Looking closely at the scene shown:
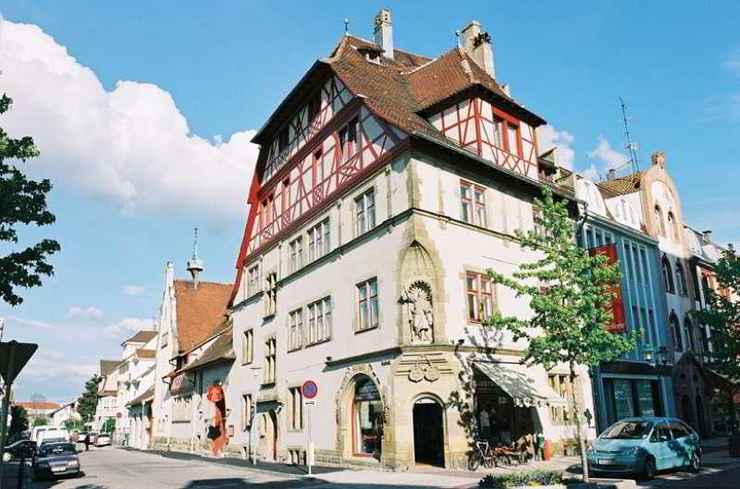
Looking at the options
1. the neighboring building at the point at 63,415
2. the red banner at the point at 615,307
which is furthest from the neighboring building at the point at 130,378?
the neighboring building at the point at 63,415

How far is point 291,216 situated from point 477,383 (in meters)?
13.6

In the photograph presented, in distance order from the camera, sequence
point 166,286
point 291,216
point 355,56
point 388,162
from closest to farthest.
A: 1. point 388,162
2. point 355,56
3. point 291,216
4. point 166,286

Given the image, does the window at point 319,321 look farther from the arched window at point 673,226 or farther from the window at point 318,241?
the arched window at point 673,226

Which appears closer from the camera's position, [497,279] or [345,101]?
[497,279]

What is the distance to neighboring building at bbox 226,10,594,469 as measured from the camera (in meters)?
20.5

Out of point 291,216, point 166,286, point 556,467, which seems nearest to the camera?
point 556,467

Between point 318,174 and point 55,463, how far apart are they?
Result: 16.2m

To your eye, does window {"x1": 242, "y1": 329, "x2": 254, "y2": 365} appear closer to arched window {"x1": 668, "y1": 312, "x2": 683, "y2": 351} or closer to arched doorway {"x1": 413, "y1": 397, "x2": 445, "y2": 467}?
arched doorway {"x1": 413, "y1": 397, "x2": 445, "y2": 467}

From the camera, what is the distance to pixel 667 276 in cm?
3591

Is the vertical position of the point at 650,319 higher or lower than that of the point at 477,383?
higher

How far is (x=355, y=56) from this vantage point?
28.2m

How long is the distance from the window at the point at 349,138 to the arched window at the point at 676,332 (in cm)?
2208

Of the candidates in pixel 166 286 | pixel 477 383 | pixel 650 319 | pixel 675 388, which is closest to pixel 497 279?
pixel 477 383

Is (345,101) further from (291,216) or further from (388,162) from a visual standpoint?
(291,216)
